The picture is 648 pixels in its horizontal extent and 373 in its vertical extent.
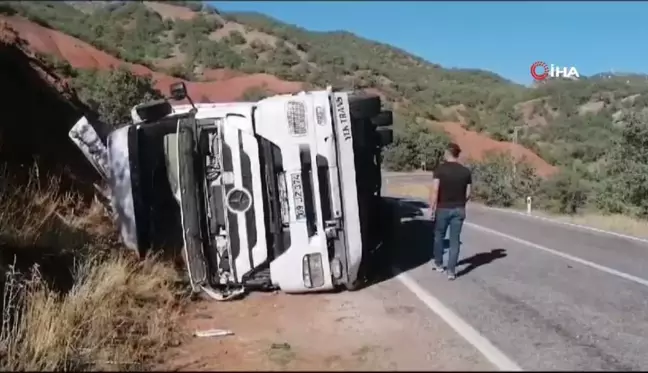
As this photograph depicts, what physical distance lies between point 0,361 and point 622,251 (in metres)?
10.7

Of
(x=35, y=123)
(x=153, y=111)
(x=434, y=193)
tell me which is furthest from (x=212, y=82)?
(x=153, y=111)

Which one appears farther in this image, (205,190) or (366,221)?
(366,221)

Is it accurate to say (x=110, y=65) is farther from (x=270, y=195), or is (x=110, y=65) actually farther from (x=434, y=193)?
(x=270, y=195)

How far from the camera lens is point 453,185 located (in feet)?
34.4

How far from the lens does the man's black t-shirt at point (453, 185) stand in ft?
34.4

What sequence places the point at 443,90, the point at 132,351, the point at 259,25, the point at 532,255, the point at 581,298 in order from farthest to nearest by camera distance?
the point at 259,25
the point at 443,90
the point at 532,255
the point at 581,298
the point at 132,351

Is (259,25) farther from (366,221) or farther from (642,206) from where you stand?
(366,221)

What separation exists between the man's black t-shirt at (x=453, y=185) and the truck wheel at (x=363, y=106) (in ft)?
5.12

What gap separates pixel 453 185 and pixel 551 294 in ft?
6.47

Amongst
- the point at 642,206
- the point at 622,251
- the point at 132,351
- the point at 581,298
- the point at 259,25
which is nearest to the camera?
the point at 132,351

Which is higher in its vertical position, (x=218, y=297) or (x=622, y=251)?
(x=218, y=297)

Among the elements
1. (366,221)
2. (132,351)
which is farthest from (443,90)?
(132,351)

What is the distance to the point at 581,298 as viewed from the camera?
9.06 metres

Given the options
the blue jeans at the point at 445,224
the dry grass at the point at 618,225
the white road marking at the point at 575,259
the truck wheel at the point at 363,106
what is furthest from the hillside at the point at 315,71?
the truck wheel at the point at 363,106
